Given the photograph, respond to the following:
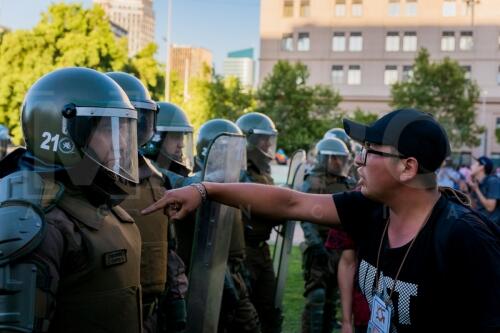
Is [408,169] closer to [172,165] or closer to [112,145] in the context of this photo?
[112,145]

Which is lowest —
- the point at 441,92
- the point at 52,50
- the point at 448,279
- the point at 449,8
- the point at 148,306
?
the point at 148,306

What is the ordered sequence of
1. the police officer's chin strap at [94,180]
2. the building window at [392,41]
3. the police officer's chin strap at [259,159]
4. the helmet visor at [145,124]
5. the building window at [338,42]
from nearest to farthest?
the police officer's chin strap at [94,180] < the helmet visor at [145,124] < the police officer's chin strap at [259,159] < the building window at [392,41] < the building window at [338,42]

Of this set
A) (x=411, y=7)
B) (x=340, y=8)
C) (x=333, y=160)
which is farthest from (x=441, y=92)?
(x=333, y=160)

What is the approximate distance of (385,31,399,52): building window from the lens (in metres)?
51.5

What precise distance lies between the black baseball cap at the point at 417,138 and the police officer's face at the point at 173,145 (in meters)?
2.58

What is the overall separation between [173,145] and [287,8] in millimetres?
50404

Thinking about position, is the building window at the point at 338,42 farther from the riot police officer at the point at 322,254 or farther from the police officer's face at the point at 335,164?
the police officer's face at the point at 335,164

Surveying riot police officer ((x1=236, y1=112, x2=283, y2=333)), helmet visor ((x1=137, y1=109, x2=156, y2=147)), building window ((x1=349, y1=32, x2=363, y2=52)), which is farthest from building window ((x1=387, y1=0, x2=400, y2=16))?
helmet visor ((x1=137, y1=109, x2=156, y2=147))

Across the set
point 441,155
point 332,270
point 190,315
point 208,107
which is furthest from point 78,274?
point 208,107

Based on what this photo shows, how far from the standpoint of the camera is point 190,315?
395cm

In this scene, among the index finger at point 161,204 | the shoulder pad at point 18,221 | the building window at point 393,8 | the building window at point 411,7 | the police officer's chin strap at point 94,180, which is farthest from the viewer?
the building window at point 393,8

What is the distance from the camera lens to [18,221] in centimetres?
196

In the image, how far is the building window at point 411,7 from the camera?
49688mm

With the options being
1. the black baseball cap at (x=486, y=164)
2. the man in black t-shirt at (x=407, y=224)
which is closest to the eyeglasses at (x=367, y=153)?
the man in black t-shirt at (x=407, y=224)
